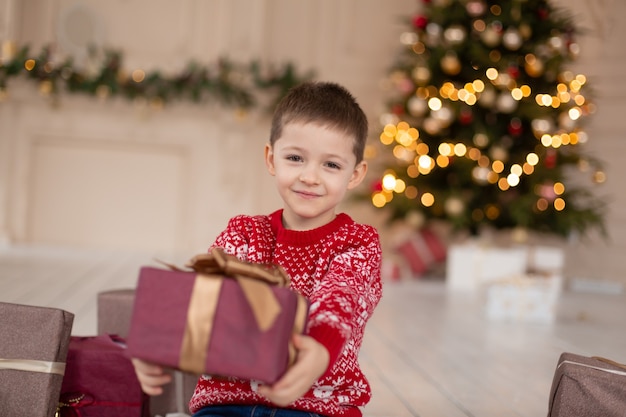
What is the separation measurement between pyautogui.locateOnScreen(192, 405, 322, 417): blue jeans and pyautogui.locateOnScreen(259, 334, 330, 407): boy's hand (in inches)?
9.2

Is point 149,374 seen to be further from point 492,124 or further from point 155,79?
point 155,79

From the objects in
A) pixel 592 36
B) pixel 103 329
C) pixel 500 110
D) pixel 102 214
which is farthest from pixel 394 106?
pixel 103 329

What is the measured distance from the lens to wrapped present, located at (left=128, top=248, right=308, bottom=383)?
94cm

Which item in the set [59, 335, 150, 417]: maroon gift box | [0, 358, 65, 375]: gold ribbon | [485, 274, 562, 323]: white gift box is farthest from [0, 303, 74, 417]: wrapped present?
[485, 274, 562, 323]: white gift box

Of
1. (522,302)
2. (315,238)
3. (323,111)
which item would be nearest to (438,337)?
(522,302)

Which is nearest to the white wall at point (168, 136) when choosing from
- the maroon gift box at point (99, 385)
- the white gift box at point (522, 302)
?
the white gift box at point (522, 302)

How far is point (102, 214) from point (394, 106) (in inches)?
89.7

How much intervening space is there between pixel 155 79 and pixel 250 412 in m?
4.49

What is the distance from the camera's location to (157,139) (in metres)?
5.69

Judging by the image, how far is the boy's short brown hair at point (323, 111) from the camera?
124 cm

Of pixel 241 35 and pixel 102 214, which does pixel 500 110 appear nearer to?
pixel 241 35

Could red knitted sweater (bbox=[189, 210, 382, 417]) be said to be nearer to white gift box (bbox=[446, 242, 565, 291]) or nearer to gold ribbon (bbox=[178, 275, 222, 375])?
gold ribbon (bbox=[178, 275, 222, 375])

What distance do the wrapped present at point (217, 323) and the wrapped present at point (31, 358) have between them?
0.48m

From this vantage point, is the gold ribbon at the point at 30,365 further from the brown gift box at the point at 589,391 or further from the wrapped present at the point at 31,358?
the brown gift box at the point at 589,391
